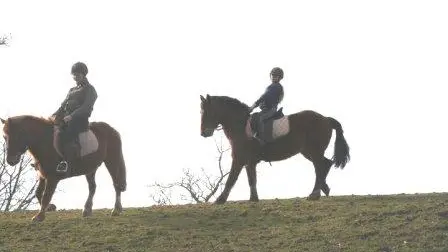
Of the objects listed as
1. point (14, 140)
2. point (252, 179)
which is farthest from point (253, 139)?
point (14, 140)

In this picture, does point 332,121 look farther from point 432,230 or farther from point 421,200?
point 432,230

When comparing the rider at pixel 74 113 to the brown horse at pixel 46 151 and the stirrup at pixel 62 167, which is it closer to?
the stirrup at pixel 62 167

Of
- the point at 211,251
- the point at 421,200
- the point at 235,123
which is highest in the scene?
the point at 235,123

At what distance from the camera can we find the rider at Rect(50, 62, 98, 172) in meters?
14.3

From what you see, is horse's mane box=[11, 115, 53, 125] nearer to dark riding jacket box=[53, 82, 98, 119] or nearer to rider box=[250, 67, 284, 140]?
dark riding jacket box=[53, 82, 98, 119]

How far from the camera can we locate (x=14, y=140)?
13.9m

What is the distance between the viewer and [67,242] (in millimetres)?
12695

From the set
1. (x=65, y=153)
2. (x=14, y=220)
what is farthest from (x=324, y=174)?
(x=14, y=220)

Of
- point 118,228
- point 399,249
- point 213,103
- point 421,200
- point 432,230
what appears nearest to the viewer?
point 399,249

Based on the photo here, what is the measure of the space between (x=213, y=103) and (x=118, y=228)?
3946 mm

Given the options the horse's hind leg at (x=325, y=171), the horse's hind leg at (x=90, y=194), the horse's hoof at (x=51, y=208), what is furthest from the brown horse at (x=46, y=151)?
the horse's hind leg at (x=325, y=171)

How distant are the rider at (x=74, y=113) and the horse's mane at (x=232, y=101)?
2910mm

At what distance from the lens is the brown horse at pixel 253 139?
1605 centimetres

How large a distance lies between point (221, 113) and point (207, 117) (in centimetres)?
36
